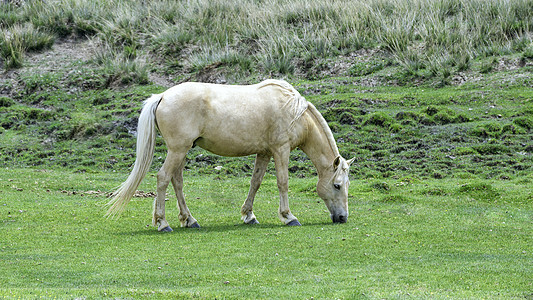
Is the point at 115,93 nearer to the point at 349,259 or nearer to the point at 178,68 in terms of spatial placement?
the point at 178,68

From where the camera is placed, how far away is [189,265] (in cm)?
836

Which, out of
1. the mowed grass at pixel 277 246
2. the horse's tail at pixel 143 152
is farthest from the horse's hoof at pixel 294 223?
the horse's tail at pixel 143 152

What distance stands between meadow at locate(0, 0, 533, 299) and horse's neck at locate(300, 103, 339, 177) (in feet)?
3.59

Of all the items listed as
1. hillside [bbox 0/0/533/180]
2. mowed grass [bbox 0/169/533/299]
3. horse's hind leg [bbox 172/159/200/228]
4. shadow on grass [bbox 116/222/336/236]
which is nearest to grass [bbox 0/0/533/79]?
hillside [bbox 0/0/533/180]

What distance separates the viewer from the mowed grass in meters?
7.20

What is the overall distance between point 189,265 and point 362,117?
12123mm

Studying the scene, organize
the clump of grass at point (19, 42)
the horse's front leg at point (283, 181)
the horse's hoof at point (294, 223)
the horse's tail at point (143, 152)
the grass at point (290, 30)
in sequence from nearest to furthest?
the horse's tail at point (143, 152)
the horse's hoof at point (294, 223)
the horse's front leg at point (283, 181)
the grass at point (290, 30)
the clump of grass at point (19, 42)

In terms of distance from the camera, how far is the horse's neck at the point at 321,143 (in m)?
11.6

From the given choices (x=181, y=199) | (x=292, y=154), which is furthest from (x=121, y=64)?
(x=181, y=199)

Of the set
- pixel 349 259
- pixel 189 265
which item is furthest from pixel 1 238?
pixel 349 259

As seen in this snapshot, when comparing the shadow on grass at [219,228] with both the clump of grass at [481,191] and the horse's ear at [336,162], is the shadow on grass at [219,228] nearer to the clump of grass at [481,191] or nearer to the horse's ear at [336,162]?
the horse's ear at [336,162]

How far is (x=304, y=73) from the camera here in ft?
77.3

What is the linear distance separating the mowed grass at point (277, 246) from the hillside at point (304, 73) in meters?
2.97

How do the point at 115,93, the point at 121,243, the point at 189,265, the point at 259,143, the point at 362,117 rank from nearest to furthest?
the point at 189,265
the point at 121,243
the point at 259,143
the point at 362,117
the point at 115,93
